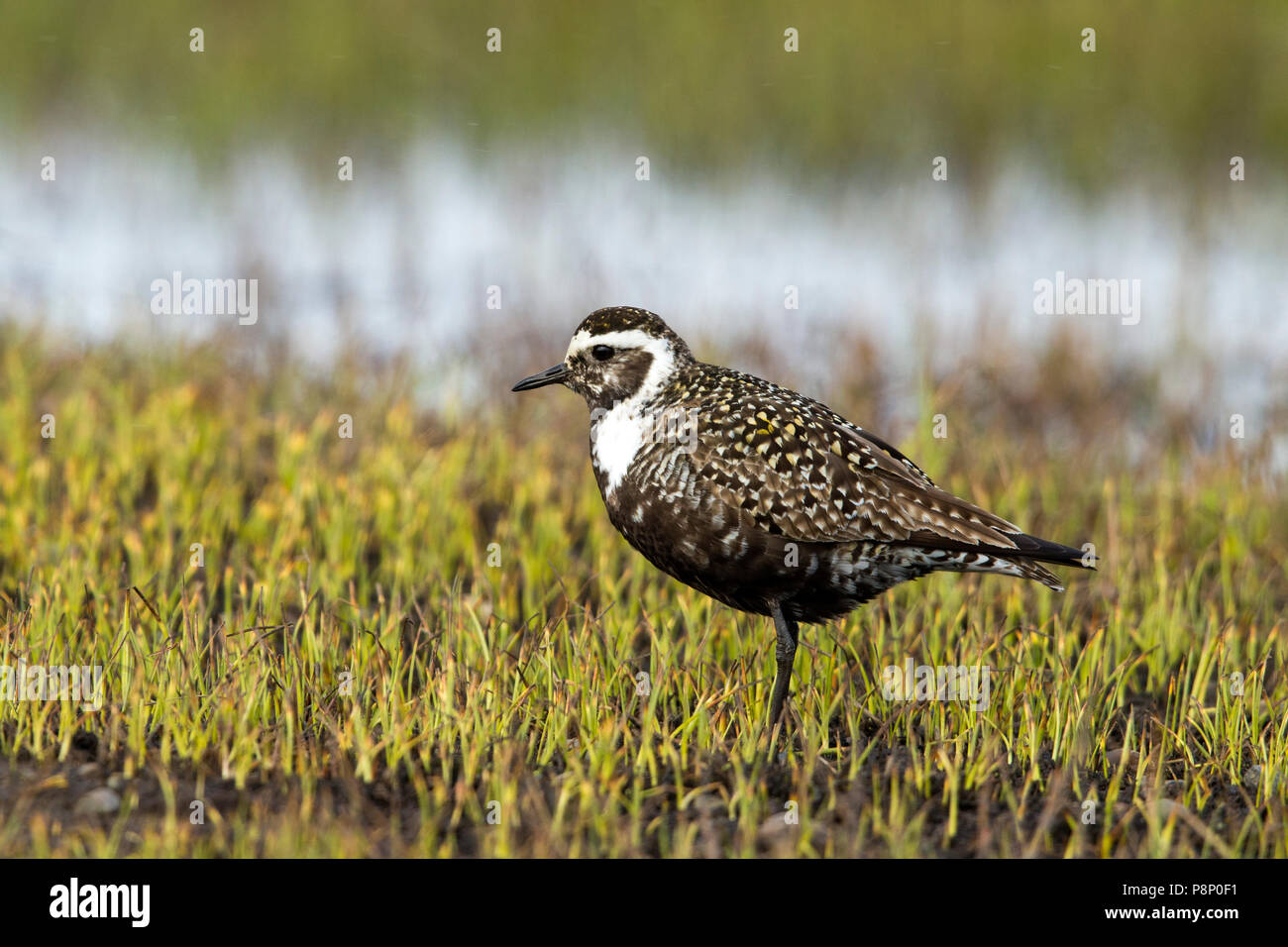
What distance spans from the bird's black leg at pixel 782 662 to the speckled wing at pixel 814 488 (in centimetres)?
37

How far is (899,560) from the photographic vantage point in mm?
5754

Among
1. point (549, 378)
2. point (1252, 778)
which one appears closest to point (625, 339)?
point (549, 378)

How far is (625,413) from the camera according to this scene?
6020 millimetres

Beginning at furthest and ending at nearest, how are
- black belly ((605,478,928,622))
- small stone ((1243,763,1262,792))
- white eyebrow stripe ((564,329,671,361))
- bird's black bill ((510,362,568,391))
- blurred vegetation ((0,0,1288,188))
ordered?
blurred vegetation ((0,0,1288,188)) → bird's black bill ((510,362,568,391)) → white eyebrow stripe ((564,329,671,361)) → black belly ((605,478,928,622)) → small stone ((1243,763,1262,792))

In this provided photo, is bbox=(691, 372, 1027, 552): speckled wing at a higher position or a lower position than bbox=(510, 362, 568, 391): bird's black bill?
lower

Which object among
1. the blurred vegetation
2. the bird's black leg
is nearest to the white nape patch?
the bird's black leg

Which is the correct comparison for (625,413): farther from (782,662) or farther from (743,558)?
(782,662)

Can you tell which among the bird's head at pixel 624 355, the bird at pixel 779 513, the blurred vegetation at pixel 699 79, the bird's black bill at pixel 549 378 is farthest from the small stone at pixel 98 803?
the blurred vegetation at pixel 699 79

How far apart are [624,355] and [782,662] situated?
146cm

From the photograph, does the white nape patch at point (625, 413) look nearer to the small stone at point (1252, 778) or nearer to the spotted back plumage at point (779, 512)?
the spotted back plumage at point (779, 512)

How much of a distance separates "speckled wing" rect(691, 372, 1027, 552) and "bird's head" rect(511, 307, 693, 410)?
33 centimetres

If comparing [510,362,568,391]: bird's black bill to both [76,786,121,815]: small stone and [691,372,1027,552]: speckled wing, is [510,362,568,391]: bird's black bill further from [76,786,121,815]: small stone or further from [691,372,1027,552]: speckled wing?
[76,786,121,815]: small stone

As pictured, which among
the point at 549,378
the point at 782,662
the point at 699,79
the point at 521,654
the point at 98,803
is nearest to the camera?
the point at 98,803

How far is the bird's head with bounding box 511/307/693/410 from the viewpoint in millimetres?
6055
